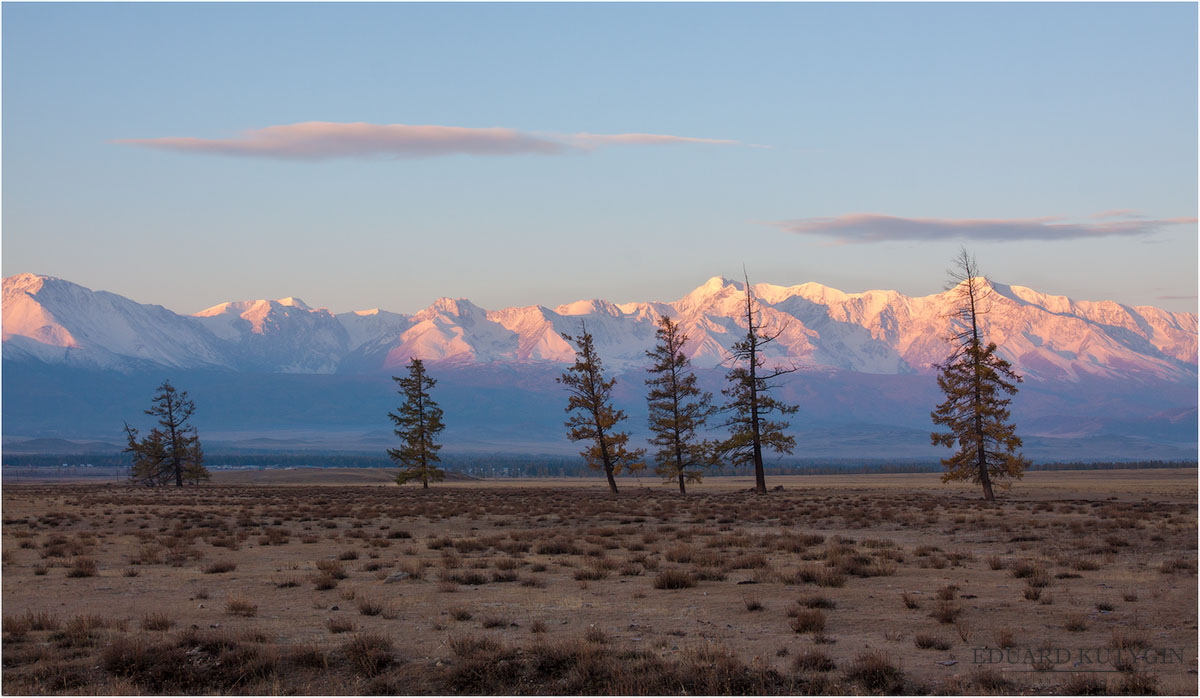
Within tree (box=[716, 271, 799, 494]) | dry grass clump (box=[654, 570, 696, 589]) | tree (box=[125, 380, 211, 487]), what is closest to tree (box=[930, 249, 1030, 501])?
tree (box=[716, 271, 799, 494])

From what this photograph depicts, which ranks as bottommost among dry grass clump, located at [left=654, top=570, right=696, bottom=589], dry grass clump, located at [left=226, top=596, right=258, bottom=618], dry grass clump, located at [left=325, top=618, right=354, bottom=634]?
dry grass clump, located at [left=654, top=570, right=696, bottom=589]

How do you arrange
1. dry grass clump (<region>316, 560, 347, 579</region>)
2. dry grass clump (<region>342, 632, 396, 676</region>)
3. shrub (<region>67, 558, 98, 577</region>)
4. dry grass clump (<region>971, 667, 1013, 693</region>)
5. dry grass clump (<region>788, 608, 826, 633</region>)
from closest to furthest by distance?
1. dry grass clump (<region>971, 667, 1013, 693</region>)
2. dry grass clump (<region>342, 632, 396, 676</region>)
3. dry grass clump (<region>788, 608, 826, 633</region>)
4. dry grass clump (<region>316, 560, 347, 579</region>)
5. shrub (<region>67, 558, 98, 577</region>)

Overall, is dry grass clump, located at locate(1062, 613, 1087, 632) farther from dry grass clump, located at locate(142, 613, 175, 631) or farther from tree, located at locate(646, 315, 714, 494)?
tree, located at locate(646, 315, 714, 494)

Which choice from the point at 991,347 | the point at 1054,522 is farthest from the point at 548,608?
the point at 991,347

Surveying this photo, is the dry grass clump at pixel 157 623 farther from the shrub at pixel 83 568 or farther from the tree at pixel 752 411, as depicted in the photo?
the tree at pixel 752 411

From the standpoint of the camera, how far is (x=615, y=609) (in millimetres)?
17172

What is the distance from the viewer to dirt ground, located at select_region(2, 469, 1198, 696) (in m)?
12.7

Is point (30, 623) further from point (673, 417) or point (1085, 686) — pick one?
point (673, 417)

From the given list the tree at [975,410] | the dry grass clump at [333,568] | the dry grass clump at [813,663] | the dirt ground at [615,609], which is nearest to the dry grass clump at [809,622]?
the dirt ground at [615,609]

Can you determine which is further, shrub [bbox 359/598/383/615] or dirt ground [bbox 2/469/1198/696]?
shrub [bbox 359/598/383/615]

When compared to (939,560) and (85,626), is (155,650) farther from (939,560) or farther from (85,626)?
(939,560)

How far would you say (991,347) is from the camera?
157ft

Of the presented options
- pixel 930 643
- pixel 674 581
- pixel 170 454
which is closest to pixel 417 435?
pixel 170 454

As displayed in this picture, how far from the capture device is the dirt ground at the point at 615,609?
41.7 ft
